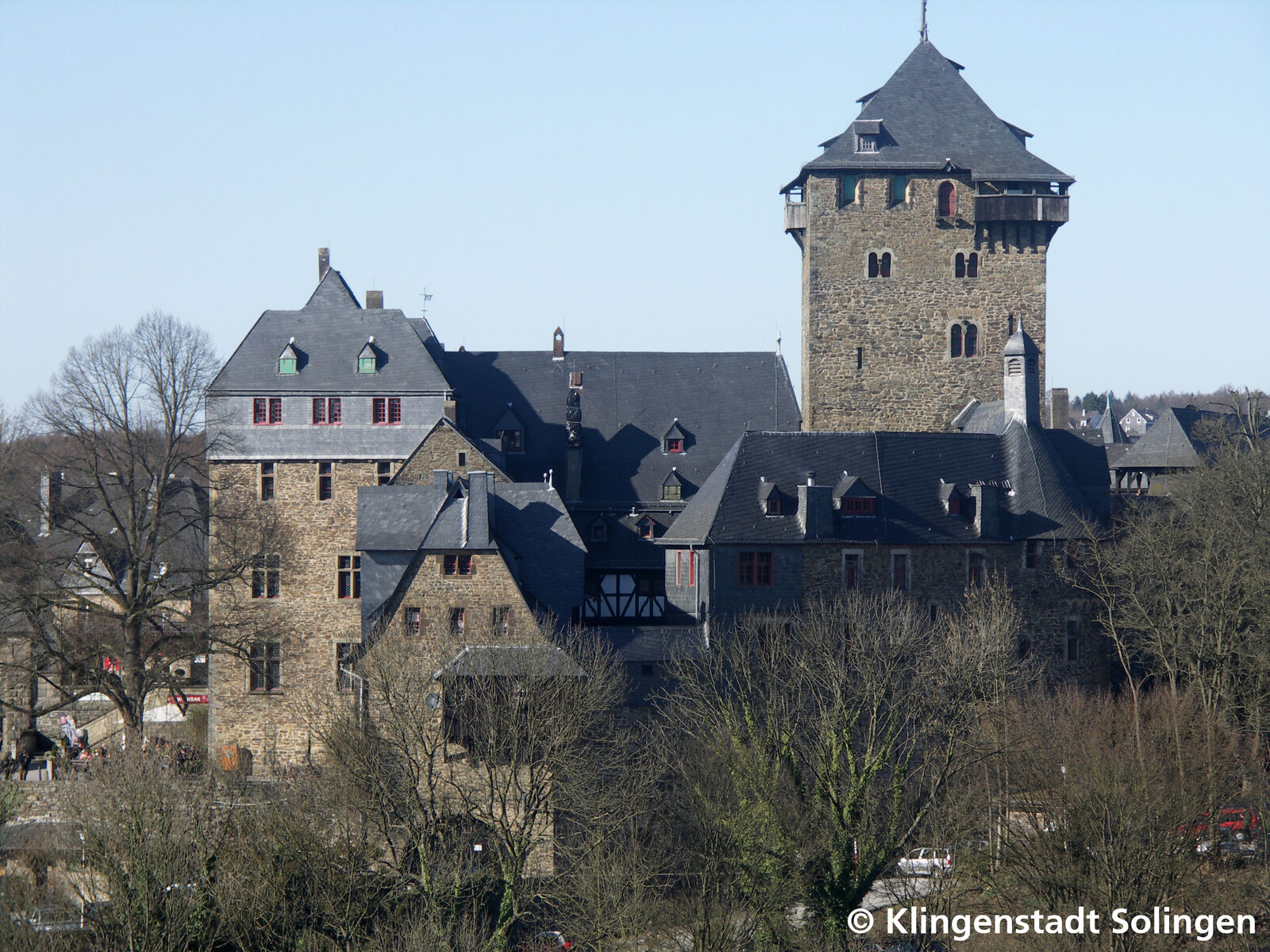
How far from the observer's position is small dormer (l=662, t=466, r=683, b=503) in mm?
51094

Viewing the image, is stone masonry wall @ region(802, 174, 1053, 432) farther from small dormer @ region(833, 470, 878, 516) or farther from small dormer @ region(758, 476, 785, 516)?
small dormer @ region(758, 476, 785, 516)

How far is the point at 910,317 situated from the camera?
172 ft

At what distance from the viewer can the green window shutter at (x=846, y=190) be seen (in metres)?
51.8

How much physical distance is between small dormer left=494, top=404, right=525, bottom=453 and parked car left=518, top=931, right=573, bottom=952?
74.3ft

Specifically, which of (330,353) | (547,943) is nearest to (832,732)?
(547,943)

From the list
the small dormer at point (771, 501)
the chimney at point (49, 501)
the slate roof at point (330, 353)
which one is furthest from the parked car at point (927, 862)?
the chimney at point (49, 501)

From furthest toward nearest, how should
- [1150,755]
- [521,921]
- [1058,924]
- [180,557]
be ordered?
[180,557]
[1150,755]
[521,921]
[1058,924]

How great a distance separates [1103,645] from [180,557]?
101ft

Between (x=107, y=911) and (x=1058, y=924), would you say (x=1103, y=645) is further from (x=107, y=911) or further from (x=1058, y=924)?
(x=107, y=911)

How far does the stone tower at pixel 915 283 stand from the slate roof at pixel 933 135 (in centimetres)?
8

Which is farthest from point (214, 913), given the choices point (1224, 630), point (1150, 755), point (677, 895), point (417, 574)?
point (1224, 630)

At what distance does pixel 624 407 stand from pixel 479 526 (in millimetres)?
13750

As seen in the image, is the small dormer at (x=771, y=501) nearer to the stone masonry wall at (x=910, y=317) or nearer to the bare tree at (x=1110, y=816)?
the stone masonry wall at (x=910, y=317)

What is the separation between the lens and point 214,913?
2678 centimetres
